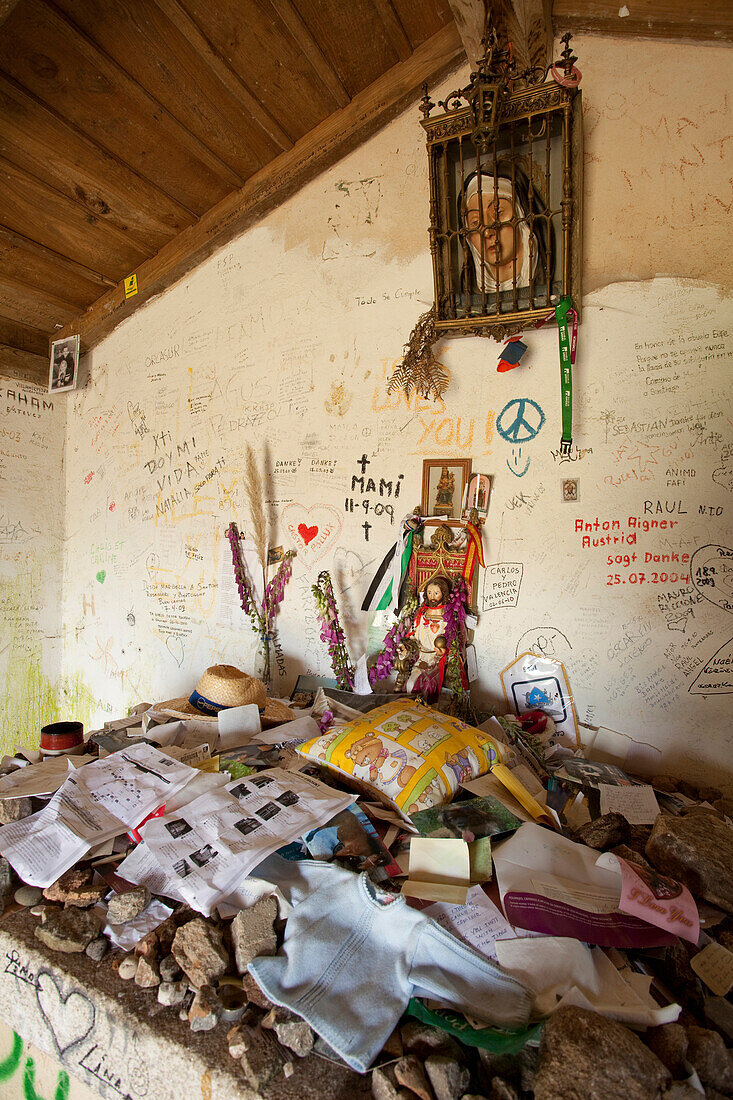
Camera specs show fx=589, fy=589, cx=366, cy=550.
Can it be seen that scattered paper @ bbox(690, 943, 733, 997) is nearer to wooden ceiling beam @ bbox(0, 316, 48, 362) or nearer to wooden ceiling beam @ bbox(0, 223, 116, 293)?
wooden ceiling beam @ bbox(0, 223, 116, 293)

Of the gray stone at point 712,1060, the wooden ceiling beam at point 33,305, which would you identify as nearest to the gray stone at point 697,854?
the gray stone at point 712,1060

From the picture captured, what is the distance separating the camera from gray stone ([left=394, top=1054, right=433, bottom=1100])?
2.91ft

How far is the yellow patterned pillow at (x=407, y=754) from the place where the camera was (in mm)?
1612

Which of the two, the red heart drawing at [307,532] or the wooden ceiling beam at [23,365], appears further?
the wooden ceiling beam at [23,365]

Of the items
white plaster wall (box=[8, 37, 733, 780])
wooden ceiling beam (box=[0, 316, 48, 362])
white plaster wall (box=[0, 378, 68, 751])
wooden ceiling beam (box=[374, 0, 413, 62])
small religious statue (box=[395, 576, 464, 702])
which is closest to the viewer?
white plaster wall (box=[8, 37, 733, 780])

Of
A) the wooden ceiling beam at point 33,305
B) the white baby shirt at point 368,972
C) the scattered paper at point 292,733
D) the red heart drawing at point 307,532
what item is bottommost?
the white baby shirt at point 368,972

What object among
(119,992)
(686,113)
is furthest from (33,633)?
(686,113)

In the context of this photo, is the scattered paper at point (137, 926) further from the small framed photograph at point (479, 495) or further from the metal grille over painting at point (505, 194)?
the metal grille over painting at point (505, 194)

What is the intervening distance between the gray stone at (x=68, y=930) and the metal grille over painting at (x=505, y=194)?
2.10 meters

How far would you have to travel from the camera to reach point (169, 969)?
1124 millimetres

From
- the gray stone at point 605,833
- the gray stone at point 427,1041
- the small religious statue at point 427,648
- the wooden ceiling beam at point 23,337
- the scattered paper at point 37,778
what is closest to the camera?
the gray stone at point 427,1041

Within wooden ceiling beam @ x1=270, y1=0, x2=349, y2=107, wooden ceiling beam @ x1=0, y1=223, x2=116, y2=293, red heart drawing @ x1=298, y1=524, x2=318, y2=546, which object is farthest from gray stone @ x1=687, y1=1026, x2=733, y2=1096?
wooden ceiling beam @ x1=0, y1=223, x2=116, y2=293

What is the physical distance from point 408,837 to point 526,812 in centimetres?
33

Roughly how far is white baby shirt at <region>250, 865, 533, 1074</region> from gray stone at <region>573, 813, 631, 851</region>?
1.68ft
